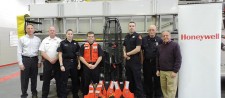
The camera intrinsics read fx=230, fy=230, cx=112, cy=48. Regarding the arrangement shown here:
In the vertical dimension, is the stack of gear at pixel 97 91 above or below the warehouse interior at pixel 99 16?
below

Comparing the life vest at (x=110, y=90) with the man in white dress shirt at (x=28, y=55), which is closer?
the life vest at (x=110, y=90)

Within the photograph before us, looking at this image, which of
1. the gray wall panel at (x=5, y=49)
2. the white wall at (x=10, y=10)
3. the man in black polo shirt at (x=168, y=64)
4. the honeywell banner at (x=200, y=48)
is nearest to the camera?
the honeywell banner at (x=200, y=48)

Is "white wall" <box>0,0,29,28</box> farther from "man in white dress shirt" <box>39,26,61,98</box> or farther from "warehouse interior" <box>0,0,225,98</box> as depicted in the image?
"man in white dress shirt" <box>39,26,61,98</box>

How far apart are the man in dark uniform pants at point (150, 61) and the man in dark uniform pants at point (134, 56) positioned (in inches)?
7.2

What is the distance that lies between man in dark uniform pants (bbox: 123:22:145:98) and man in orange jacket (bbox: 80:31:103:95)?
543 millimetres

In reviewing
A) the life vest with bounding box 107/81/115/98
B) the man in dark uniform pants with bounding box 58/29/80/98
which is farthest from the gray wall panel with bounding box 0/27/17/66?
the life vest with bounding box 107/81/115/98

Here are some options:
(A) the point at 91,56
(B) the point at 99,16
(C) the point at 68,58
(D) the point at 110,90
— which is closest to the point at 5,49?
(C) the point at 68,58

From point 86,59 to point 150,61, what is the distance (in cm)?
129

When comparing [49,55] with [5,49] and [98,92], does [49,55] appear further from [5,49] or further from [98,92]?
[5,49]

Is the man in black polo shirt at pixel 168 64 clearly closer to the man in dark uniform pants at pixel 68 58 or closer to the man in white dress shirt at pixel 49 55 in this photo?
the man in dark uniform pants at pixel 68 58

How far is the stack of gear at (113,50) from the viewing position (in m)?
4.54

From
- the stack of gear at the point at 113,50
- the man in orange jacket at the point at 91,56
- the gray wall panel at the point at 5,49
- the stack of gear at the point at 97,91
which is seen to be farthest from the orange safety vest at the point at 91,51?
the gray wall panel at the point at 5,49

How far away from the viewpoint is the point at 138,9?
16.3ft

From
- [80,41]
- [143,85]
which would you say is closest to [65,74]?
[80,41]
